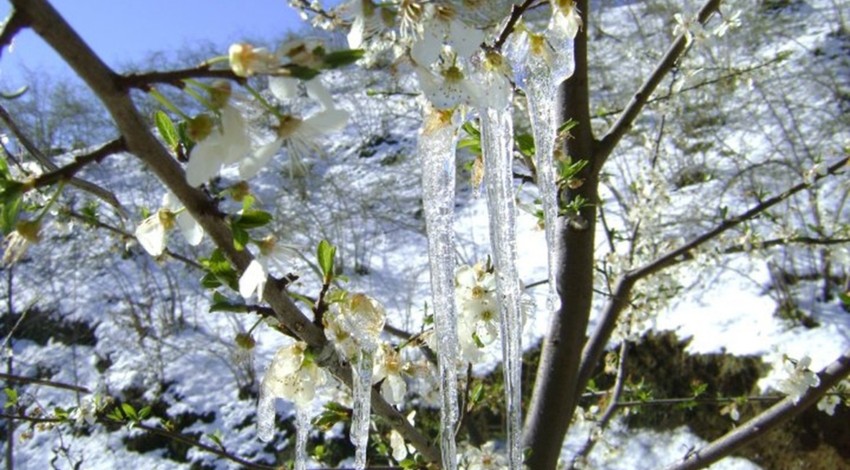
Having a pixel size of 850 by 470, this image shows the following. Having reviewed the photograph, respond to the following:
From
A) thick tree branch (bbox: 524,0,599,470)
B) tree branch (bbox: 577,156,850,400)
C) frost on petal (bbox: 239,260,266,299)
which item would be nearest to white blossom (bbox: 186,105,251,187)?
frost on petal (bbox: 239,260,266,299)

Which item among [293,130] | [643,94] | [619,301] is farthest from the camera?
[619,301]

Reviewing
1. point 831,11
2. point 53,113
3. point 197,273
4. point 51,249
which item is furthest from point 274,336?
point 831,11

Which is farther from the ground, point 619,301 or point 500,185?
point 619,301

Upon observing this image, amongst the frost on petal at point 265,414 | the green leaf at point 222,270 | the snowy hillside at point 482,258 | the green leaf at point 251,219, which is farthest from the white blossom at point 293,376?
the snowy hillside at point 482,258

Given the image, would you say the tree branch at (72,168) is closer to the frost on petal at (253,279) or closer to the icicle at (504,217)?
the frost on petal at (253,279)

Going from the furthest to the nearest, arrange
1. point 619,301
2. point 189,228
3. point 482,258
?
point 482,258, point 619,301, point 189,228

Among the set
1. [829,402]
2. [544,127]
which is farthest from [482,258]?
[544,127]

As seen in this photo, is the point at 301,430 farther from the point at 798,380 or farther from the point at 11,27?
the point at 798,380

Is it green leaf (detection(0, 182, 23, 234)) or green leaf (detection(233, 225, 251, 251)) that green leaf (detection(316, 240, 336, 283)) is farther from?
green leaf (detection(0, 182, 23, 234))
